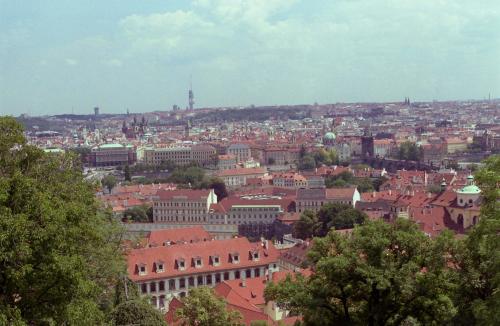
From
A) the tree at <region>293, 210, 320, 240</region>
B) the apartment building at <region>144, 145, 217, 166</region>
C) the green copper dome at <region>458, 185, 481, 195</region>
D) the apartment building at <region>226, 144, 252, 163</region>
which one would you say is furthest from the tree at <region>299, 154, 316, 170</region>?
the green copper dome at <region>458, 185, 481, 195</region>

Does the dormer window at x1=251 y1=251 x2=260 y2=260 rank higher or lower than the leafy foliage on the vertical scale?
higher

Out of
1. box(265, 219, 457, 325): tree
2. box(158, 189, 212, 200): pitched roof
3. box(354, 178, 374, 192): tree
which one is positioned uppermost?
box(265, 219, 457, 325): tree

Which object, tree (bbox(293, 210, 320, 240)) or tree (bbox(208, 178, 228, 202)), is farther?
tree (bbox(208, 178, 228, 202))

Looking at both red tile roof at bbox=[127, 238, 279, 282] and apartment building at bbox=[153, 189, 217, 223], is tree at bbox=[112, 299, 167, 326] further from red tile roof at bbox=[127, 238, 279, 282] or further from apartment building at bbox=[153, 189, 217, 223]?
apartment building at bbox=[153, 189, 217, 223]

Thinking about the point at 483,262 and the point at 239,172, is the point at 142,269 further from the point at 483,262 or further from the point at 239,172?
the point at 239,172

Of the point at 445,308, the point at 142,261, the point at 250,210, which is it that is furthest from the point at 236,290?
the point at 250,210

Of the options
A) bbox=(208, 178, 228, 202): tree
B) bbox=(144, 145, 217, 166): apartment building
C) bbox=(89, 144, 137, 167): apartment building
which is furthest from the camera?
bbox=(89, 144, 137, 167): apartment building

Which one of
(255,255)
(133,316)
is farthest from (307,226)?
(133,316)

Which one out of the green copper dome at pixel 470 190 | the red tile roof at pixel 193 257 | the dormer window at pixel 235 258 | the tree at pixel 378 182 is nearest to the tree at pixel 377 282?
the red tile roof at pixel 193 257

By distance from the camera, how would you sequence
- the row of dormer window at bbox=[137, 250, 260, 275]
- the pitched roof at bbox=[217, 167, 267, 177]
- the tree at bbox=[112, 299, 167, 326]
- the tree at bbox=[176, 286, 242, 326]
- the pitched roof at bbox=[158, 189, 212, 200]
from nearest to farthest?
the tree at bbox=[112, 299, 167, 326]
the tree at bbox=[176, 286, 242, 326]
the row of dormer window at bbox=[137, 250, 260, 275]
the pitched roof at bbox=[158, 189, 212, 200]
the pitched roof at bbox=[217, 167, 267, 177]
